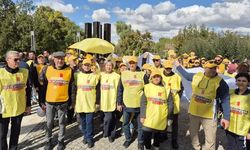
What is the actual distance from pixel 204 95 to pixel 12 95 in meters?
3.51

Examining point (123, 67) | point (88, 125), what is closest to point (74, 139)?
point (88, 125)

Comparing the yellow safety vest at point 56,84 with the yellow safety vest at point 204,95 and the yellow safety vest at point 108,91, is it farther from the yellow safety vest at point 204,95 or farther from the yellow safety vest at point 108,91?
the yellow safety vest at point 204,95

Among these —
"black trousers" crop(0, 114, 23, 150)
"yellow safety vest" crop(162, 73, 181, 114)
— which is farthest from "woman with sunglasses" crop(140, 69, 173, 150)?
"black trousers" crop(0, 114, 23, 150)

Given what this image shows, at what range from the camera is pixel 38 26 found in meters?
34.8

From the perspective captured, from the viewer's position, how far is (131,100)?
7.09m

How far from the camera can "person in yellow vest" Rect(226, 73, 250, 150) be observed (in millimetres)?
5336

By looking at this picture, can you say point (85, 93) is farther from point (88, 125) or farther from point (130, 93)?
point (130, 93)

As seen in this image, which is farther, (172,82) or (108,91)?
(108,91)

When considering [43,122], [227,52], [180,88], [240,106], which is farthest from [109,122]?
[227,52]

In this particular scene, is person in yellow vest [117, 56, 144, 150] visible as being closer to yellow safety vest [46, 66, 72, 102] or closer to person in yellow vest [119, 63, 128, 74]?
person in yellow vest [119, 63, 128, 74]

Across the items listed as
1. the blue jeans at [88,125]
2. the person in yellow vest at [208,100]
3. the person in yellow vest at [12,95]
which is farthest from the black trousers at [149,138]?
the person in yellow vest at [12,95]

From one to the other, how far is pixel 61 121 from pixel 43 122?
8.47 ft

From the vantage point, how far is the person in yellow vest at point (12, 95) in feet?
19.4

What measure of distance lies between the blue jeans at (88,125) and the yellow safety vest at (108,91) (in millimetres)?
441
